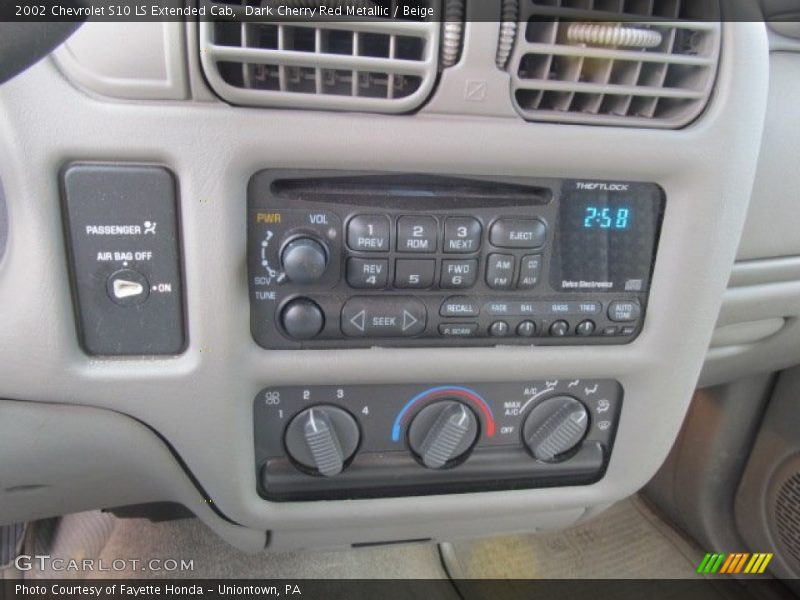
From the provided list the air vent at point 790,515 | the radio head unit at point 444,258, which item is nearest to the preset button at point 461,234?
the radio head unit at point 444,258

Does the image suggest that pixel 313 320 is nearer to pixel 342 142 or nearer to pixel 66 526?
pixel 342 142

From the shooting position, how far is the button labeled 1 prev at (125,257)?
61 cm

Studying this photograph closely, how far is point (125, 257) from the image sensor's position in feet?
2.07

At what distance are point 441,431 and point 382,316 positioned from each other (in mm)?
167

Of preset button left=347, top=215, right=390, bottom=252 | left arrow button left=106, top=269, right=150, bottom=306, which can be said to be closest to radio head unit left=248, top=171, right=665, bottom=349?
preset button left=347, top=215, right=390, bottom=252

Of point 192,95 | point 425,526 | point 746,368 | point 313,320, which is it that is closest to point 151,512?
point 425,526

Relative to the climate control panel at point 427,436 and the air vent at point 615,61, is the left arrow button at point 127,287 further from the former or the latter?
the air vent at point 615,61

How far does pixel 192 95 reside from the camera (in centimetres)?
58

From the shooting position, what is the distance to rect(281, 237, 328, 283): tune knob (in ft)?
2.08

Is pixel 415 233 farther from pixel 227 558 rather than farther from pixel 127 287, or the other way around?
pixel 227 558

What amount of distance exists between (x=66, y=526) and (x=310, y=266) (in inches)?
43.8

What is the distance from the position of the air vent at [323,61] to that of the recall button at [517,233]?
156mm

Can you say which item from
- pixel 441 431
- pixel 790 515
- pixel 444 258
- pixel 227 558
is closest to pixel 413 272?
pixel 444 258

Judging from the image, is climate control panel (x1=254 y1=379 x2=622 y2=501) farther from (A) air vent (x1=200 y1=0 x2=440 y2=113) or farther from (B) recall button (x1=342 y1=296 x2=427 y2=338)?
(A) air vent (x1=200 y1=0 x2=440 y2=113)
